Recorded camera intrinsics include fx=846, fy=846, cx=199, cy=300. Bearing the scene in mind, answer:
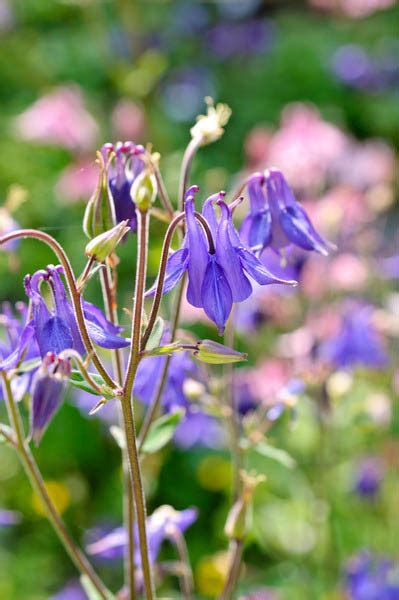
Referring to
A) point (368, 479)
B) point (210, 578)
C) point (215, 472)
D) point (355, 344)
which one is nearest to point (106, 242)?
point (355, 344)

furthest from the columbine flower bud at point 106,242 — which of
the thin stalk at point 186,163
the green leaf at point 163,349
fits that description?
the thin stalk at point 186,163

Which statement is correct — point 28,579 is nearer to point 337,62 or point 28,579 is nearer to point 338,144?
point 338,144

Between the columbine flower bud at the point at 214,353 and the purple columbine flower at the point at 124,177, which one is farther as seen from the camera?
the purple columbine flower at the point at 124,177

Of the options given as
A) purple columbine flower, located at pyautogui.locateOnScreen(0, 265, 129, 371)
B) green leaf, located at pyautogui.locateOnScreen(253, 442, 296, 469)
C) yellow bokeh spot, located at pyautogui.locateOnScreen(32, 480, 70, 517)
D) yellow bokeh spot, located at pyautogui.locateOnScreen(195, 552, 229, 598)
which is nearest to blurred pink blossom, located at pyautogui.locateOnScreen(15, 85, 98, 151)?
yellow bokeh spot, located at pyautogui.locateOnScreen(32, 480, 70, 517)

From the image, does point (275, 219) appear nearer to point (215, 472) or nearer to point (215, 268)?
point (215, 268)

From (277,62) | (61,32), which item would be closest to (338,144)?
(277,62)

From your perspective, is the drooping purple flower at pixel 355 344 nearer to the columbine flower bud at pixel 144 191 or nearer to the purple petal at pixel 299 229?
the purple petal at pixel 299 229
